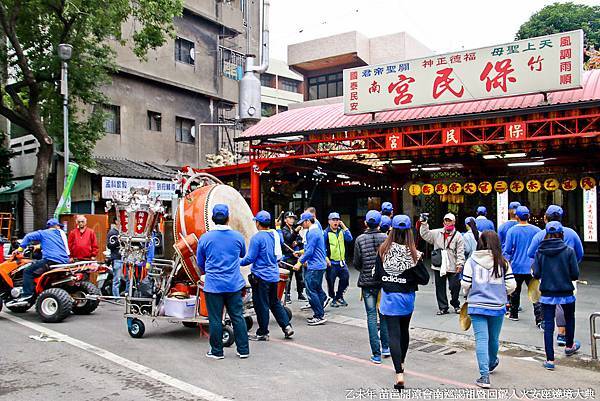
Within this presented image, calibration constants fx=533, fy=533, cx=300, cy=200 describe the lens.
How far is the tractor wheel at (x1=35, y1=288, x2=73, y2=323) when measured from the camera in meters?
9.06

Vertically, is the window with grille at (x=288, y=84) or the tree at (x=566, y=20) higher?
the tree at (x=566, y=20)

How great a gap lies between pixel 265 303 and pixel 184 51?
18.9m

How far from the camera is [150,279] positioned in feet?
27.6

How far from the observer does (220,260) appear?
6.60 metres

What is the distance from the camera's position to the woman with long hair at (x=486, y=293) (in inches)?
223

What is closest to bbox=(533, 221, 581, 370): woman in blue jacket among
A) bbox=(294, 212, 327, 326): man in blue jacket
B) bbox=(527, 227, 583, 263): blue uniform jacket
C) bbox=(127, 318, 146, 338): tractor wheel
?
bbox=(527, 227, 583, 263): blue uniform jacket

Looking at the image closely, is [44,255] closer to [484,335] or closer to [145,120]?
[484,335]

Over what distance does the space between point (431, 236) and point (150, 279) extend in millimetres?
5061

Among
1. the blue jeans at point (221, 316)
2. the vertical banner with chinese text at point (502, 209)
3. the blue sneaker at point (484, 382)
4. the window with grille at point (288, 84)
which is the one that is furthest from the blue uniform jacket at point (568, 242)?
the window with grille at point (288, 84)

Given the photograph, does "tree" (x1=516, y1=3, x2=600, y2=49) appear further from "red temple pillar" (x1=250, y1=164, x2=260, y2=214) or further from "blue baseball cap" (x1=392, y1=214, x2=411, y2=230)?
"blue baseball cap" (x1=392, y1=214, x2=411, y2=230)

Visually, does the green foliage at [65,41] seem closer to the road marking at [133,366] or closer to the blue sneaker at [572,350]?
the road marking at [133,366]

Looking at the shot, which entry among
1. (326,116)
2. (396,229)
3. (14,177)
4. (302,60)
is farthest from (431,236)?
(302,60)

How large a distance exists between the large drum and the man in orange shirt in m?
3.87

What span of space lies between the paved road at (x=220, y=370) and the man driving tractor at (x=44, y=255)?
3.98 feet
